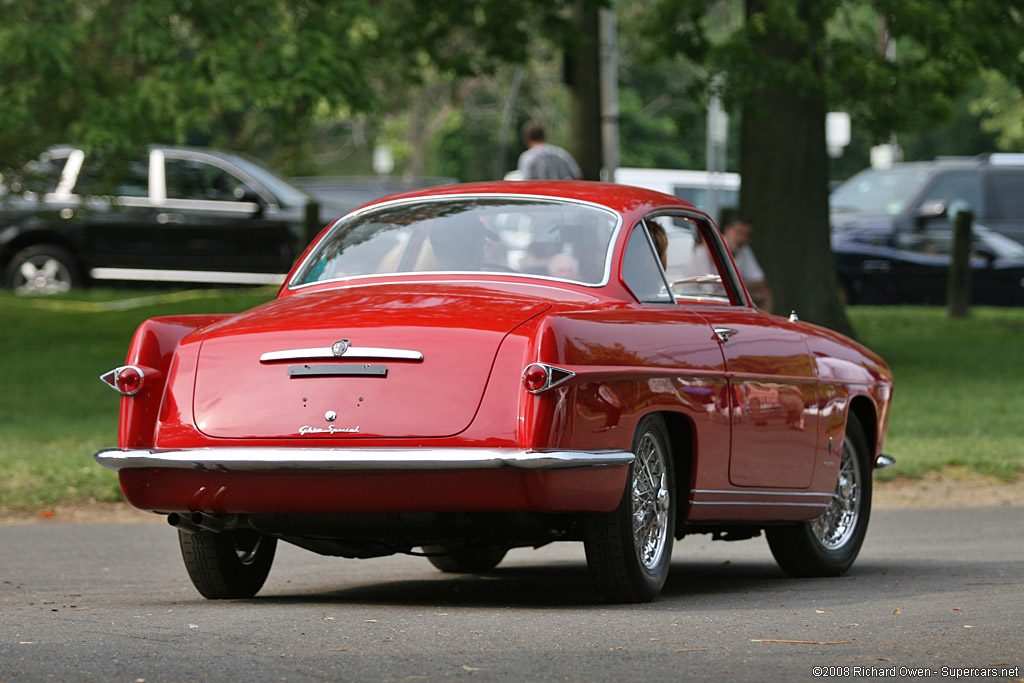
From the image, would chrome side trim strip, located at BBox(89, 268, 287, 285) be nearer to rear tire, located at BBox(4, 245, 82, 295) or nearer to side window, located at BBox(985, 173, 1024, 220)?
rear tire, located at BBox(4, 245, 82, 295)

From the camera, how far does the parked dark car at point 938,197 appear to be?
23.5m

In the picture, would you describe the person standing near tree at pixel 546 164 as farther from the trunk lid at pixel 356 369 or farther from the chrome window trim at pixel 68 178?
the trunk lid at pixel 356 369

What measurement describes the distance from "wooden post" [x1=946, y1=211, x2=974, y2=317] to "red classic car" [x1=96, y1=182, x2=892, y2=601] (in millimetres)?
14737

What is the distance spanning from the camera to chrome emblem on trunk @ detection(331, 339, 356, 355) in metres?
6.36

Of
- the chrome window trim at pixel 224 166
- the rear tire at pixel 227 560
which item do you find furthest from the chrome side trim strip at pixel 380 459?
the chrome window trim at pixel 224 166

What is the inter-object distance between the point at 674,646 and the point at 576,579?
303 centimetres

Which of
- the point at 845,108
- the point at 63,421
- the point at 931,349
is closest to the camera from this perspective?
the point at 63,421

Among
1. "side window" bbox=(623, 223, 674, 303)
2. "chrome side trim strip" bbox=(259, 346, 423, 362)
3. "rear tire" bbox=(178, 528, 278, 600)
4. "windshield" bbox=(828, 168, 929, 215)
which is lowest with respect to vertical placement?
"windshield" bbox=(828, 168, 929, 215)

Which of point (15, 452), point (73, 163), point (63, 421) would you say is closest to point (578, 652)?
point (15, 452)

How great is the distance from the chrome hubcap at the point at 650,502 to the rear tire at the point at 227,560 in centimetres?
150

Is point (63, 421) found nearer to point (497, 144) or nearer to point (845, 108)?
point (845, 108)

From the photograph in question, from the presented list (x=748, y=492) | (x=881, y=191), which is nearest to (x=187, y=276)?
(x=881, y=191)

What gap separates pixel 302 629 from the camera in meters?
5.88

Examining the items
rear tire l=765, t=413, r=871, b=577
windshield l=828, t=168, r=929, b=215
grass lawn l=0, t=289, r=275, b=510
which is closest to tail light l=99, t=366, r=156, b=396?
rear tire l=765, t=413, r=871, b=577
